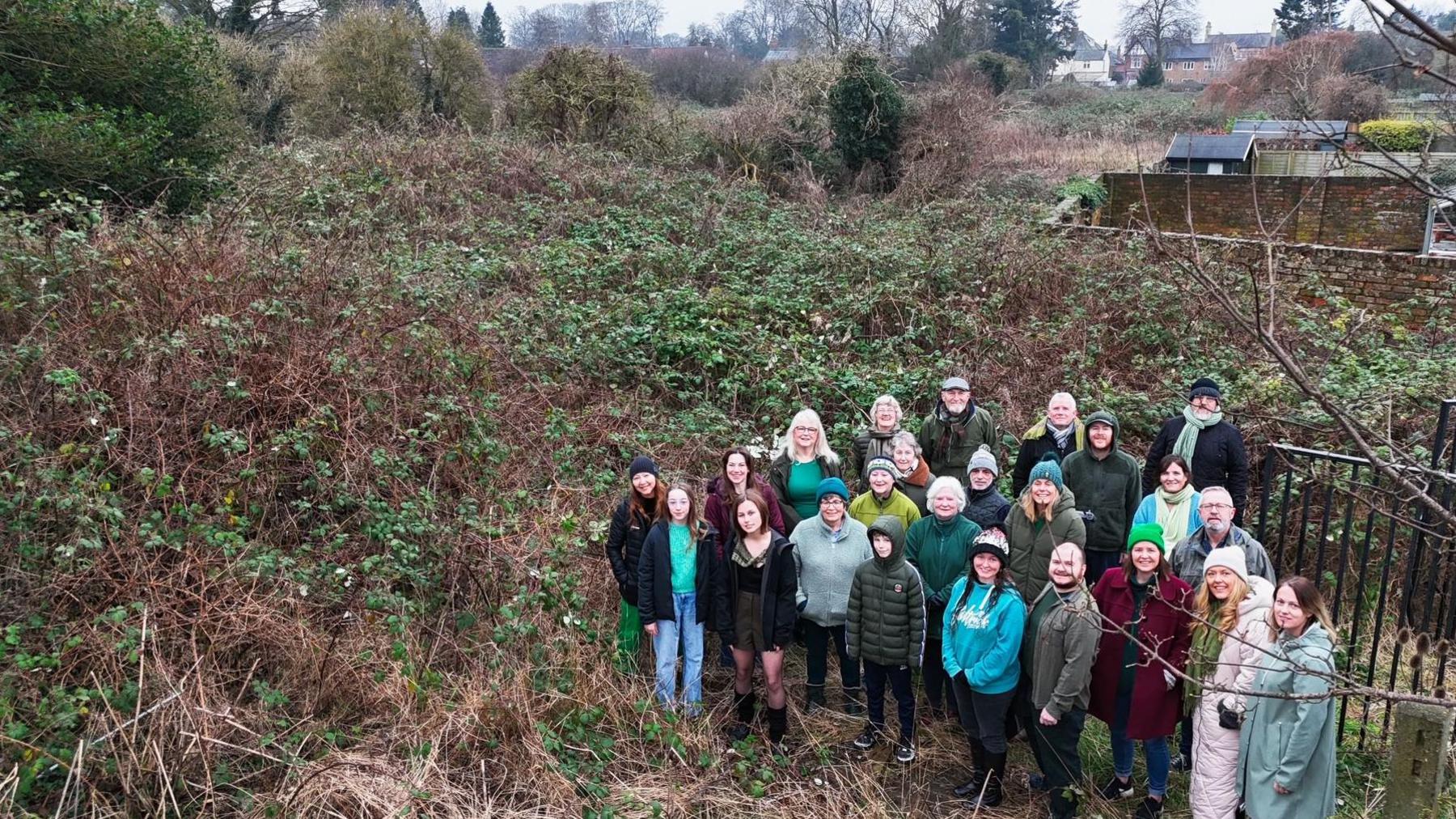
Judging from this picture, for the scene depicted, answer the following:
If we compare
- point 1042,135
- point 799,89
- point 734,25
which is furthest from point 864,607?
point 734,25

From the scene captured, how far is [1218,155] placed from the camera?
834 inches

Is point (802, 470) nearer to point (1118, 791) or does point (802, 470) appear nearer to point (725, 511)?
point (725, 511)

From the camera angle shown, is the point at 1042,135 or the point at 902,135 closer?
the point at 902,135

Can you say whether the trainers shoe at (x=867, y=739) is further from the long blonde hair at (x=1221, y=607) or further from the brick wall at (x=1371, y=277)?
the brick wall at (x=1371, y=277)

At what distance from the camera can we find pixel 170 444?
5.83m

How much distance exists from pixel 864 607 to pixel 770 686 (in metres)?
0.70

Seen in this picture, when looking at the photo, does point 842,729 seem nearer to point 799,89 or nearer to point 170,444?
point 170,444

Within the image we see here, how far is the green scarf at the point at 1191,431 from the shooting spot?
6.09 m

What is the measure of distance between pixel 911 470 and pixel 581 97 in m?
14.0

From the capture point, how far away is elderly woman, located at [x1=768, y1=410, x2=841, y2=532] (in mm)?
6051

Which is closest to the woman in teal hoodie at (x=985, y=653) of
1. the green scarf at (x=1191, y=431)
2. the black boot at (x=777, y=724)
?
the black boot at (x=777, y=724)

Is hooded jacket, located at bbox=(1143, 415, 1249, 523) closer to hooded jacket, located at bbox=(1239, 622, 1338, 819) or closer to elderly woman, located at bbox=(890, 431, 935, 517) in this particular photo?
elderly woman, located at bbox=(890, 431, 935, 517)

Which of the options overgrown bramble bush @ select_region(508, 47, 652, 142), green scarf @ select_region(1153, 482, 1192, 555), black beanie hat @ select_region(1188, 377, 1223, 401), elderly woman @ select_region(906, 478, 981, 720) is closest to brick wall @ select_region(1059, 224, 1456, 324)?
black beanie hat @ select_region(1188, 377, 1223, 401)

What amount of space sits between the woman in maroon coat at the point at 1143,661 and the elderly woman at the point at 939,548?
75cm
